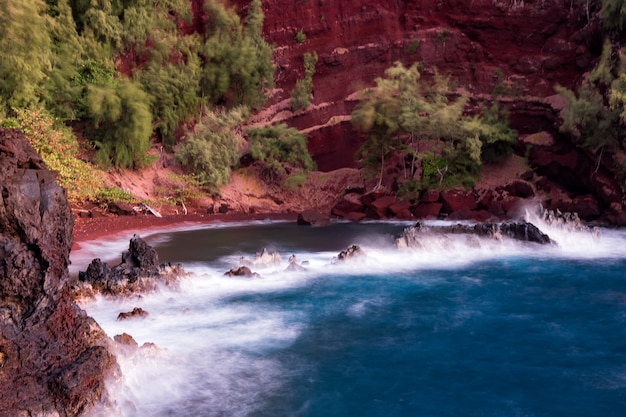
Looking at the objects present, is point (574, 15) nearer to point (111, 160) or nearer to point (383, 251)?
point (383, 251)

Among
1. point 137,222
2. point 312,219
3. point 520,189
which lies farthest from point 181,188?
point 520,189

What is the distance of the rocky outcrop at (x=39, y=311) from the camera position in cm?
531

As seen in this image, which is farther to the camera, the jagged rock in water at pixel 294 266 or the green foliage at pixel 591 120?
the green foliage at pixel 591 120

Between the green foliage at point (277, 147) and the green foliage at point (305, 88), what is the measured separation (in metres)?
3.76

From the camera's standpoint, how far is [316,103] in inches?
1266

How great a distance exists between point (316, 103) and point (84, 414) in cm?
2828

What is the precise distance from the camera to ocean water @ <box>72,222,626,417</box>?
638cm

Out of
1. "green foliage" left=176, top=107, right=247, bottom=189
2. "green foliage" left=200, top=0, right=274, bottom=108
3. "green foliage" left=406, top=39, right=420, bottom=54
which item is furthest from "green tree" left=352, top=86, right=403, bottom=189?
"green foliage" left=200, top=0, right=274, bottom=108

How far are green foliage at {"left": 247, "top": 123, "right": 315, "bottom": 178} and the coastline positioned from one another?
3845 mm

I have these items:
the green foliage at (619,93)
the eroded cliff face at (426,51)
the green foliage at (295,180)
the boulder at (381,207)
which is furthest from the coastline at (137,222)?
the green foliage at (619,93)

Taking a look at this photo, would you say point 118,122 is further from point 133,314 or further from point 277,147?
point 133,314

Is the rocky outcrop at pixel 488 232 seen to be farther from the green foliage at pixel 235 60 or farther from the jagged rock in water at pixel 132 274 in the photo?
the green foliage at pixel 235 60

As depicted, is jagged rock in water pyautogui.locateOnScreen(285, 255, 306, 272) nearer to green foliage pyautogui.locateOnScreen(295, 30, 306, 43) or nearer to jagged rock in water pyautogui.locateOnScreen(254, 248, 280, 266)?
jagged rock in water pyautogui.locateOnScreen(254, 248, 280, 266)

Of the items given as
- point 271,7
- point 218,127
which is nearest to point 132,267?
point 218,127
